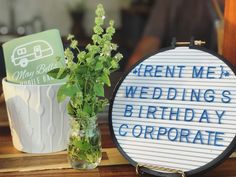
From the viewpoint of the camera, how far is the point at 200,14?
209cm

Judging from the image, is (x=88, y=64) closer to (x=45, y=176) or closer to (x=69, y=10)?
(x=45, y=176)

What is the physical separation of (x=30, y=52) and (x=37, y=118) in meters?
0.13

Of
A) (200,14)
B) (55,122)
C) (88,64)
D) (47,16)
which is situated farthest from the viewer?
(200,14)

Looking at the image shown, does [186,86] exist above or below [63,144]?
above

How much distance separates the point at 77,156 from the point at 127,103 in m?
0.13

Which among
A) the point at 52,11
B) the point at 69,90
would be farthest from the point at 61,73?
the point at 52,11

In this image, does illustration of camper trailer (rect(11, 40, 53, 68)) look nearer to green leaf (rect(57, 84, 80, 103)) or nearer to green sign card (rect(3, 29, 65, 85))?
green sign card (rect(3, 29, 65, 85))

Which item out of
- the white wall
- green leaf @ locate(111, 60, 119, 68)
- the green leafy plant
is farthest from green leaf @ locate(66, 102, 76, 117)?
the white wall

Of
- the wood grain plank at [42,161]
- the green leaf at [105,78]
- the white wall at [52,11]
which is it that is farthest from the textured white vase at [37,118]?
the white wall at [52,11]

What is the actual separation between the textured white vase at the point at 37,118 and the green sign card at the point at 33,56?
0.10 ft

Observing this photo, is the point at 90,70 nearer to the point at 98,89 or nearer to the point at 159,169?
the point at 98,89

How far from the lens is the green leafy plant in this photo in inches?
27.5

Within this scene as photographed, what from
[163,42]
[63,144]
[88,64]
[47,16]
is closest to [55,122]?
[63,144]

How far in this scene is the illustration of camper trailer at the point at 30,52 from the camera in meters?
0.80
